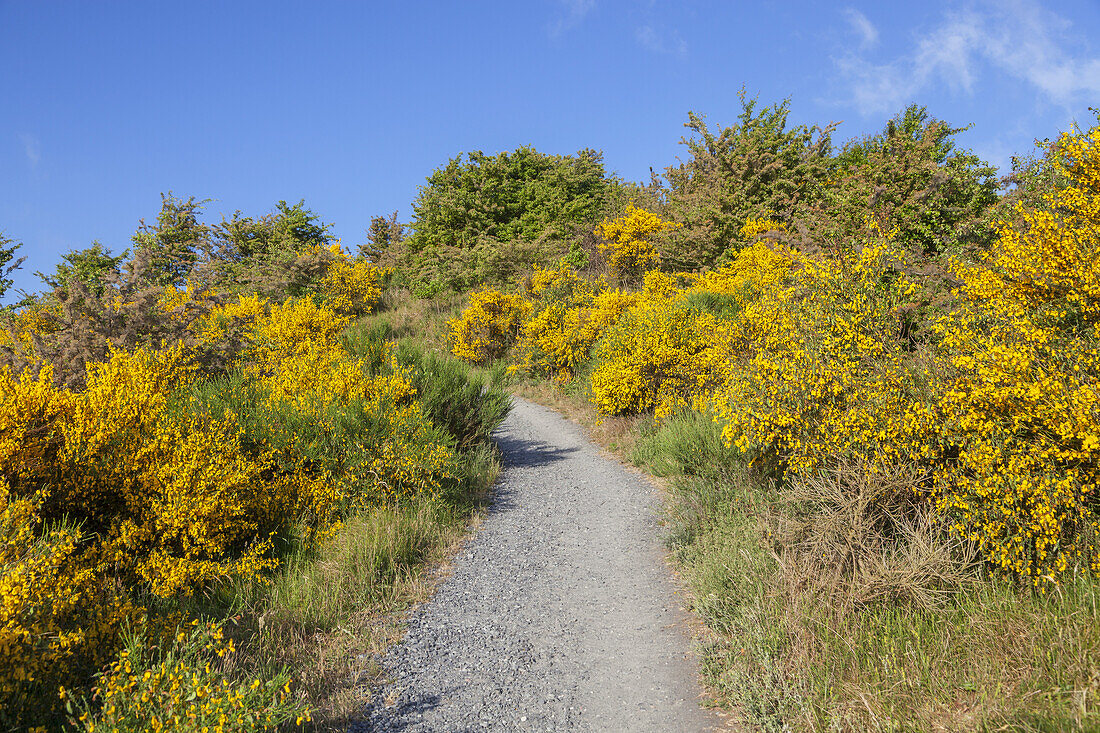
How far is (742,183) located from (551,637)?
744 inches

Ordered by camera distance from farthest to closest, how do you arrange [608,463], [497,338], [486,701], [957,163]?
[497,338] < [957,163] < [608,463] < [486,701]

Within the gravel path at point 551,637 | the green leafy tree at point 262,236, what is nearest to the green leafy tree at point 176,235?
the green leafy tree at point 262,236

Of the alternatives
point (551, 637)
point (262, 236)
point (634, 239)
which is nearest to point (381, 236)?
point (262, 236)

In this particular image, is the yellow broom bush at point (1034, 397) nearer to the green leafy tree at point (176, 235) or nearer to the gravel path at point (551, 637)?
the gravel path at point (551, 637)

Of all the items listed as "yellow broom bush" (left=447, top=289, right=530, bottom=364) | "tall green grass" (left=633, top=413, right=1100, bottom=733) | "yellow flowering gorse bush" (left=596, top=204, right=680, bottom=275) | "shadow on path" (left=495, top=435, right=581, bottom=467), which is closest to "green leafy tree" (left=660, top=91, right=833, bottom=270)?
"yellow flowering gorse bush" (left=596, top=204, right=680, bottom=275)

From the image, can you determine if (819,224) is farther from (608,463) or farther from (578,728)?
(578,728)

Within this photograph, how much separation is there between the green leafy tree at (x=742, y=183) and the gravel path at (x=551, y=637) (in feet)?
44.8

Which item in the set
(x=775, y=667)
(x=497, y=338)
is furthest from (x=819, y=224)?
(x=775, y=667)

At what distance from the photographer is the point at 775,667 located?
360 cm

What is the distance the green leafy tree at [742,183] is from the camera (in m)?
19.5

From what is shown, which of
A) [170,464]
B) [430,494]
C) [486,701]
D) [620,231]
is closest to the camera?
[486,701]

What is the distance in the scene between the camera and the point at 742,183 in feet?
65.9

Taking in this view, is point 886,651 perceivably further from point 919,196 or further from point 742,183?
point 742,183

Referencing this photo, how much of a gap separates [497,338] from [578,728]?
15534 mm
